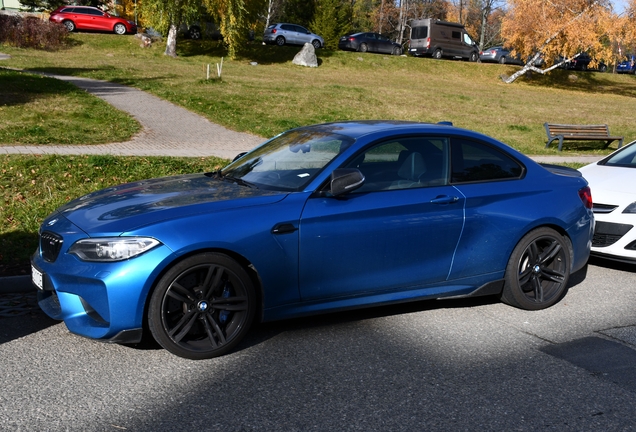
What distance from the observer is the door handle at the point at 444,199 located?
5.50 metres

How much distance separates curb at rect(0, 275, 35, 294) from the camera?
6273 millimetres

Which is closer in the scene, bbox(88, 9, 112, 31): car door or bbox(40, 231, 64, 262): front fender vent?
bbox(40, 231, 64, 262): front fender vent

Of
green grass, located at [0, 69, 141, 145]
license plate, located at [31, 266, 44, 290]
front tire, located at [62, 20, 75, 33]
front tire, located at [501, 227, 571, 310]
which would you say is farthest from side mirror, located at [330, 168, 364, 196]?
front tire, located at [62, 20, 75, 33]

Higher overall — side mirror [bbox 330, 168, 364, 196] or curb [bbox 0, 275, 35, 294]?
side mirror [bbox 330, 168, 364, 196]

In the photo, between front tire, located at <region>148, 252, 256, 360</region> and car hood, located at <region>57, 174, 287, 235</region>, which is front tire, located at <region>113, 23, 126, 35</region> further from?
front tire, located at <region>148, 252, 256, 360</region>

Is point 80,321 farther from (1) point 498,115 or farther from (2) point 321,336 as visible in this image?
(1) point 498,115

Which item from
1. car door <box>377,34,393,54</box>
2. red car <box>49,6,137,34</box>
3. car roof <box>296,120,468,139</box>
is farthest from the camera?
car door <box>377,34,393,54</box>

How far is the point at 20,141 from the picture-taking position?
37.8ft

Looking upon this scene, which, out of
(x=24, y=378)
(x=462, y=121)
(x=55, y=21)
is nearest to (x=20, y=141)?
(x=24, y=378)

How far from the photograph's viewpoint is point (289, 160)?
18.9ft

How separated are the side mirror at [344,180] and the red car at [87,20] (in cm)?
3703

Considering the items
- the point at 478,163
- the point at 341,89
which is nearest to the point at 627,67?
the point at 341,89

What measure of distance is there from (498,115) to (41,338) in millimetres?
21285

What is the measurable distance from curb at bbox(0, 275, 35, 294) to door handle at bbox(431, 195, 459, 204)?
3.65 meters
